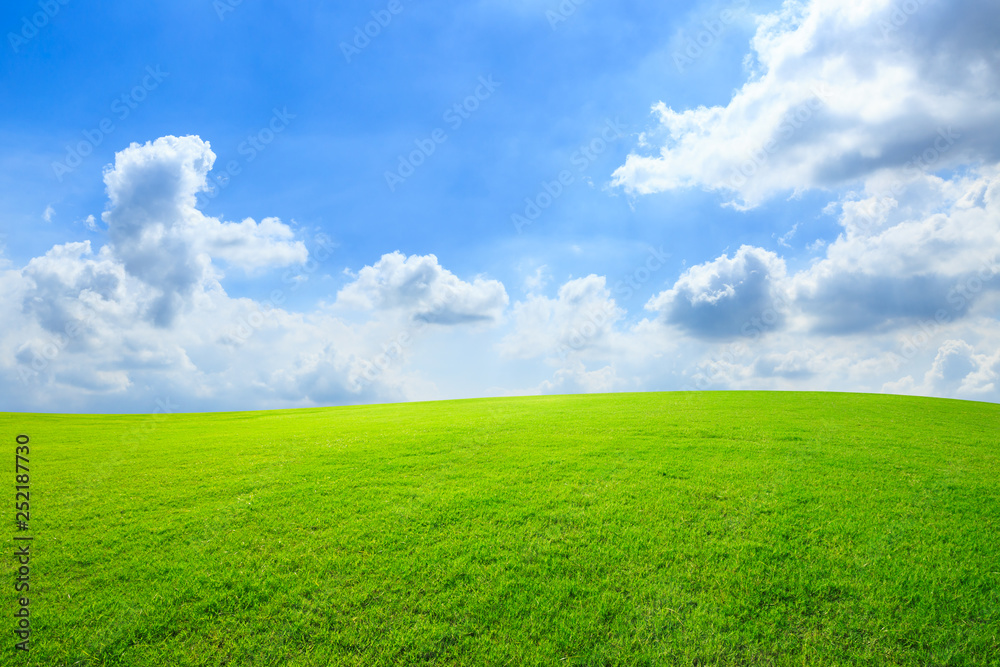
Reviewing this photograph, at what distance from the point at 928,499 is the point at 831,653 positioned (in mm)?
8418

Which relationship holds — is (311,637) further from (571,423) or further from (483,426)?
(571,423)

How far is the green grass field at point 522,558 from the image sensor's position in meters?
7.38

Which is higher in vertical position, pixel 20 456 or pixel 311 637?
pixel 20 456

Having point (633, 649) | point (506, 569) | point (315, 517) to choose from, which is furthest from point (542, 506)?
point (315, 517)

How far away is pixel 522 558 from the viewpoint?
9.21 m

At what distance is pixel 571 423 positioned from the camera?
22000mm

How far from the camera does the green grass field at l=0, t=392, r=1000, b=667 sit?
7.38 meters

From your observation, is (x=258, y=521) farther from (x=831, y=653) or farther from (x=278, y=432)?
(x=278, y=432)

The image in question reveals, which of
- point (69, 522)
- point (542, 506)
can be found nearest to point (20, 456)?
point (69, 522)

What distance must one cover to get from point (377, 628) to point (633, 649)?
13.9ft

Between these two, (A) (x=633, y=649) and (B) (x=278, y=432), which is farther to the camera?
(B) (x=278, y=432)

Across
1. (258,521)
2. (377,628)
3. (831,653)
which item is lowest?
(831,653)

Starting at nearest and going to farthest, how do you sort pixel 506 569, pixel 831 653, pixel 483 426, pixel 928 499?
pixel 831 653, pixel 506 569, pixel 928 499, pixel 483 426

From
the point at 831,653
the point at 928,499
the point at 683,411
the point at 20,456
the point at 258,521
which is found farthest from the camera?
the point at 683,411
